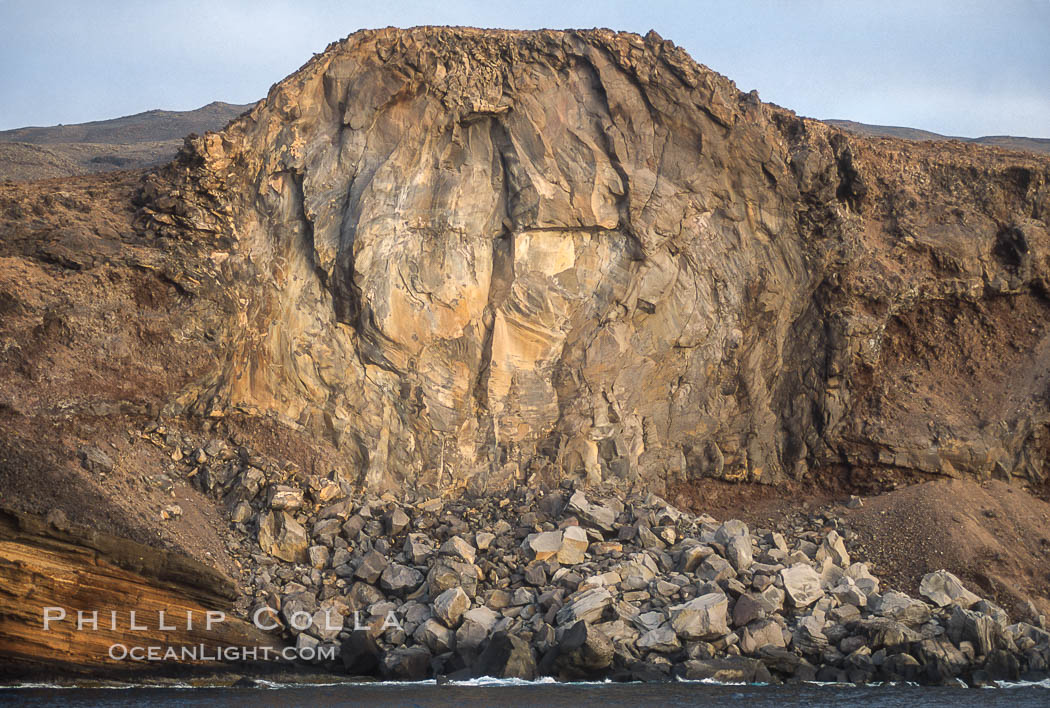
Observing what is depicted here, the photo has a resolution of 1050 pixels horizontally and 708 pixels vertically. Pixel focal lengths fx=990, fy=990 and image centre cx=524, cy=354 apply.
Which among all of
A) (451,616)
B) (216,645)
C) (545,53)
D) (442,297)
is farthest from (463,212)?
(216,645)

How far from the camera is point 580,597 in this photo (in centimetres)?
1731

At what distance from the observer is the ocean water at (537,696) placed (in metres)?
13.7

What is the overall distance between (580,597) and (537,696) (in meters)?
3.10

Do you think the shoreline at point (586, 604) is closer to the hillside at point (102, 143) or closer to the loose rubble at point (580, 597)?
the loose rubble at point (580, 597)

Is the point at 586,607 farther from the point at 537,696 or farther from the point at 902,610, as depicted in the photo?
the point at 902,610

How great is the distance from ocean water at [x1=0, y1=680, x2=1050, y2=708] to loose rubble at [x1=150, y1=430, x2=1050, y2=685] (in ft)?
1.99

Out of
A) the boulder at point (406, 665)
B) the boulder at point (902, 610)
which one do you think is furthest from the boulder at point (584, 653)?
the boulder at point (902, 610)

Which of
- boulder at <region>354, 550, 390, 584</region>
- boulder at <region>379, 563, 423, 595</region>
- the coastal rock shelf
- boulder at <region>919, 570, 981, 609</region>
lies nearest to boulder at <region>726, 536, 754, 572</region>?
boulder at <region>919, 570, 981, 609</region>

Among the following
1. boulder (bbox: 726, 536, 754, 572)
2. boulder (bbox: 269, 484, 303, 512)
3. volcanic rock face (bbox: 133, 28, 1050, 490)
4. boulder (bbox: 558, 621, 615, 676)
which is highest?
volcanic rock face (bbox: 133, 28, 1050, 490)

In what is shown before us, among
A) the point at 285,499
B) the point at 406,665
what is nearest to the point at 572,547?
the point at 406,665

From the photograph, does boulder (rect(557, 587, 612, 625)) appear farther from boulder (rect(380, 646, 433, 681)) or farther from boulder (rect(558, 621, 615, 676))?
boulder (rect(380, 646, 433, 681))

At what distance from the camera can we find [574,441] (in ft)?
74.5

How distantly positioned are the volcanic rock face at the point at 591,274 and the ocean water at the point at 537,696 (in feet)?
23.0

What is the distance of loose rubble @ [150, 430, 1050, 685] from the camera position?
16500mm
